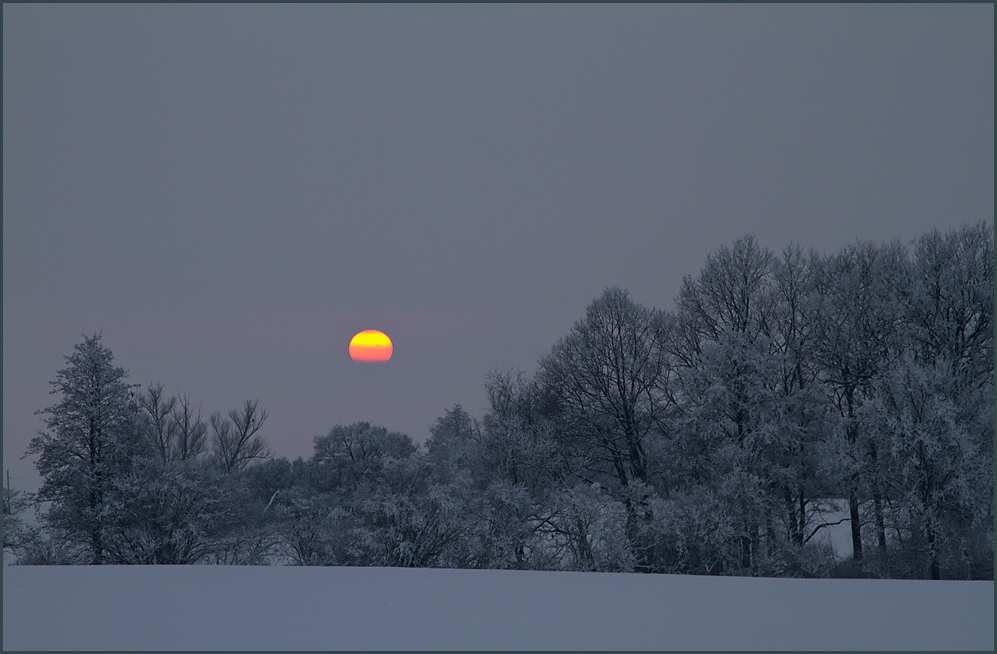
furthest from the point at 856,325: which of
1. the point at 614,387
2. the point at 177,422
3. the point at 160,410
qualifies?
the point at 177,422

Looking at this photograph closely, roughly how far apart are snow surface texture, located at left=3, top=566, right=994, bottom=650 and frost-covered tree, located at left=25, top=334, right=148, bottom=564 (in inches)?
531

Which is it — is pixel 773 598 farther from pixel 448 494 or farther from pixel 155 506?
pixel 155 506

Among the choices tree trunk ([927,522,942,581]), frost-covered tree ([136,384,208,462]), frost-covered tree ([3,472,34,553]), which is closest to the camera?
tree trunk ([927,522,942,581])

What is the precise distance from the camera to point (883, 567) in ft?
70.1

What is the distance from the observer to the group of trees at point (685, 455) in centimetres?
2148

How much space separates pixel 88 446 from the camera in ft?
86.1

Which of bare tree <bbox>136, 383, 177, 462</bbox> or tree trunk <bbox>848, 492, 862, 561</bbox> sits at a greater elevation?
bare tree <bbox>136, 383, 177, 462</bbox>

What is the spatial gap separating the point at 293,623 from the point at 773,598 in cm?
660

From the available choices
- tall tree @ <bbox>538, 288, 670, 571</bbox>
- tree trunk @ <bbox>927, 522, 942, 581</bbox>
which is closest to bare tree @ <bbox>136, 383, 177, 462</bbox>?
tall tree @ <bbox>538, 288, 670, 571</bbox>

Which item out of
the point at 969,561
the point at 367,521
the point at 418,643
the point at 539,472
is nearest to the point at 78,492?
the point at 367,521

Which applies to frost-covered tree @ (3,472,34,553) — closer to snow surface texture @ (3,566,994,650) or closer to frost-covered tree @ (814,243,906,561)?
snow surface texture @ (3,566,994,650)

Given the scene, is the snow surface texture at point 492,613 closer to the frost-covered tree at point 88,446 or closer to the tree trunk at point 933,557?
the tree trunk at point 933,557

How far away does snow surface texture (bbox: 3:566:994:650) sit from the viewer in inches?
296

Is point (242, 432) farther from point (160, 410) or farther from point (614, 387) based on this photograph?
point (614, 387)
